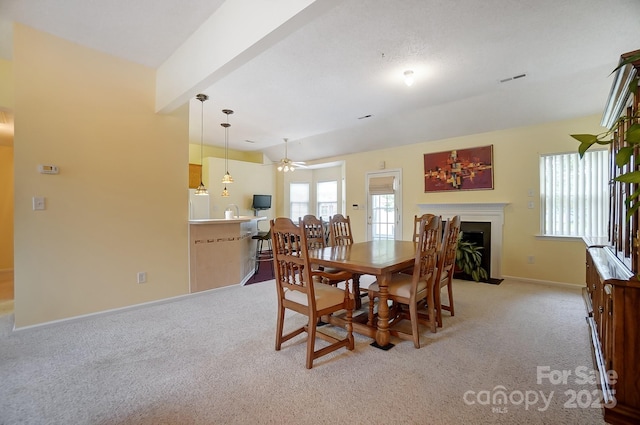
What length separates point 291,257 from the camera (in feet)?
6.75

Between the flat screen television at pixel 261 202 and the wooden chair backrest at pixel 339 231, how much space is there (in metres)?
4.07

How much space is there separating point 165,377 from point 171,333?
77 cm

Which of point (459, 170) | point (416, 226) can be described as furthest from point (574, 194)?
point (416, 226)

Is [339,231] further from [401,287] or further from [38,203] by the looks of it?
[38,203]

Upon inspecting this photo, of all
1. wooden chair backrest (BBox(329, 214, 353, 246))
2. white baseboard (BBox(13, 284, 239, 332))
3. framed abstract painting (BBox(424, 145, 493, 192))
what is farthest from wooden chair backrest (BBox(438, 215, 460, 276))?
white baseboard (BBox(13, 284, 239, 332))

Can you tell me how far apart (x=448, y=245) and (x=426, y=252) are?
0.67 metres

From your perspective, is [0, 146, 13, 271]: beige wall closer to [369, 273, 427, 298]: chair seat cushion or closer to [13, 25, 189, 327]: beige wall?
[13, 25, 189, 327]: beige wall

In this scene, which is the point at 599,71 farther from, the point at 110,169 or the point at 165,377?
the point at 110,169

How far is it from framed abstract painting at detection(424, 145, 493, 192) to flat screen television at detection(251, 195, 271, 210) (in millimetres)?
4025

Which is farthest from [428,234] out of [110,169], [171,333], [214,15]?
[110,169]

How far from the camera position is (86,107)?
2.96 metres

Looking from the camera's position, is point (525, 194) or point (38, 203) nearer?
point (38, 203)

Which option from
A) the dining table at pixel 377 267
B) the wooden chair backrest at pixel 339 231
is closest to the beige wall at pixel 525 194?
the wooden chair backrest at pixel 339 231

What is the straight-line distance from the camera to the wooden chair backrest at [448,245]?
8.80 feet
